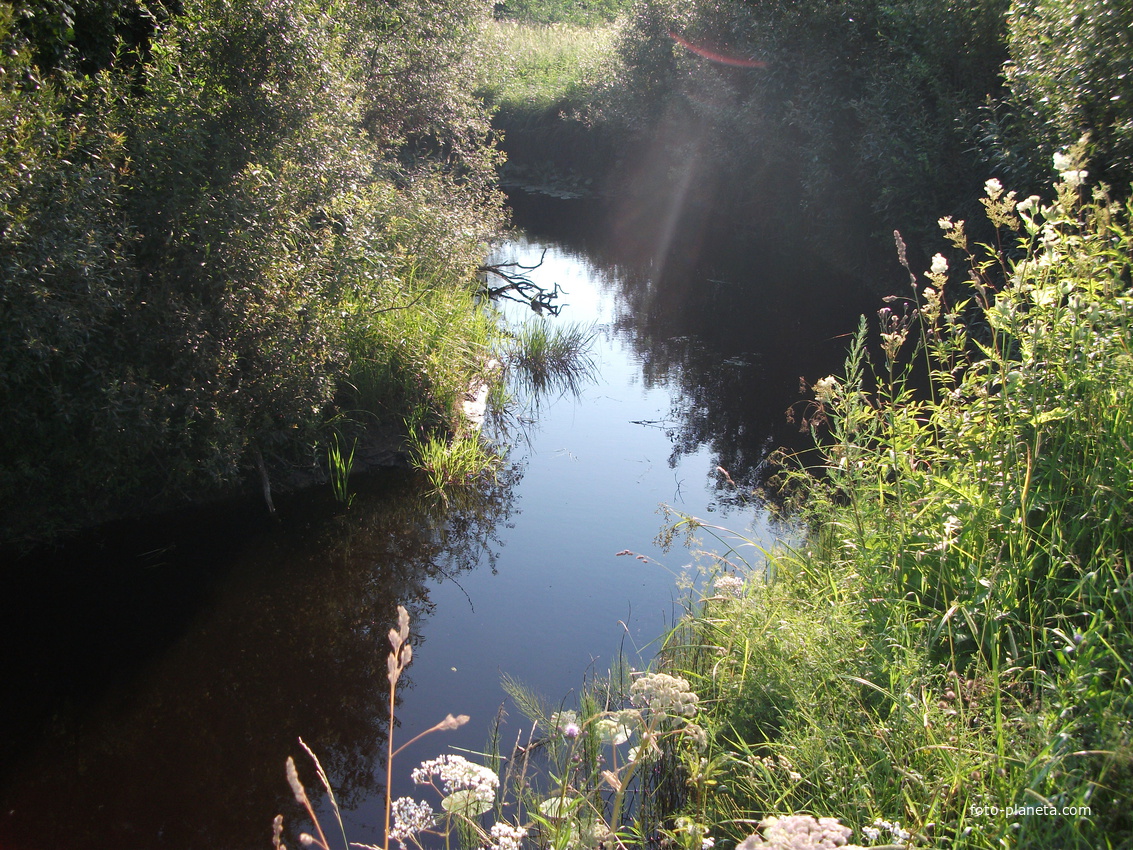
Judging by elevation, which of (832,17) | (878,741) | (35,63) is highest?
(832,17)

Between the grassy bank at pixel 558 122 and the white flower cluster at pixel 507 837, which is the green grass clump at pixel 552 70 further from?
the white flower cluster at pixel 507 837

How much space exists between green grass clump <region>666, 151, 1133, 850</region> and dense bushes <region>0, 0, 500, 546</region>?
355 cm

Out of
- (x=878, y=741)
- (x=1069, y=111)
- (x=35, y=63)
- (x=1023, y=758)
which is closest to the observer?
(x=1023, y=758)

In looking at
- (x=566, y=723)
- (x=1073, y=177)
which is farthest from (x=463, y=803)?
(x=1073, y=177)

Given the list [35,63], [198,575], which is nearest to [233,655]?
[198,575]

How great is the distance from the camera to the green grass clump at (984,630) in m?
1.97

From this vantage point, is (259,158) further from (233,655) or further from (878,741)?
(878,741)

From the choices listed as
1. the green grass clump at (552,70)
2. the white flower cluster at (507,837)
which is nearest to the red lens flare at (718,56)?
the green grass clump at (552,70)

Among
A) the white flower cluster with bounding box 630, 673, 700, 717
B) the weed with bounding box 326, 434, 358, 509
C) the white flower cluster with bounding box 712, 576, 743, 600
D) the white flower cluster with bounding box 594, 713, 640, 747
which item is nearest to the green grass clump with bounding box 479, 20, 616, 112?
the weed with bounding box 326, 434, 358, 509

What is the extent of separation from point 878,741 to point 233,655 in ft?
10.7

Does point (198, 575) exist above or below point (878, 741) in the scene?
below

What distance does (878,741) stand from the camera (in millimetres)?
2385

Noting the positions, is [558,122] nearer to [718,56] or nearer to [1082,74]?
[718,56]

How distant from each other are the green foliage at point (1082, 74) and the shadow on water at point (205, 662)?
556 centimetres
